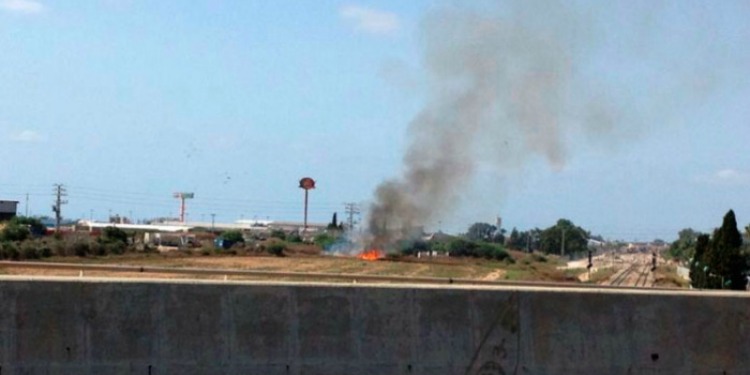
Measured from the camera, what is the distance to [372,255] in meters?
75.8

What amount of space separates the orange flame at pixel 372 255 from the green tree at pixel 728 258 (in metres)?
19.1

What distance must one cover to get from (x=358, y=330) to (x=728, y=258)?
5081 cm

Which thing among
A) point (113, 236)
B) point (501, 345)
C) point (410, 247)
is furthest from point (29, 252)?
point (501, 345)

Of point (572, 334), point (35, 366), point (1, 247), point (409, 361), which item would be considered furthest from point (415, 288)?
point (1, 247)

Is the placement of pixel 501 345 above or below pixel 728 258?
below

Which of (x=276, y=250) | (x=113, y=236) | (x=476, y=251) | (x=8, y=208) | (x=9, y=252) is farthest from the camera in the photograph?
(x=8, y=208)

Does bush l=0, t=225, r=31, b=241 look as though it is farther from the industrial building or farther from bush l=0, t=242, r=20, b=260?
the industrial building

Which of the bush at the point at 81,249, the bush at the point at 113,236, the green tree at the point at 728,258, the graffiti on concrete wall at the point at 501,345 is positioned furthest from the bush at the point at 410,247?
the graffiti on concrete wall at the point at 501,345

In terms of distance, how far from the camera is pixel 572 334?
58.8 feet

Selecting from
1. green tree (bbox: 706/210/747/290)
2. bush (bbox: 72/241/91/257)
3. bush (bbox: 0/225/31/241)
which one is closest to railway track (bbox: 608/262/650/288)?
green tree (bbox: 706/210/747/290)

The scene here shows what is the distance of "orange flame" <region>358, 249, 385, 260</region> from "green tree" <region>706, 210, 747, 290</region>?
19.1m

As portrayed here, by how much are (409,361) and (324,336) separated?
1239 millimetres

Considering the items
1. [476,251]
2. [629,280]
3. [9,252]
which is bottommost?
[629,280]

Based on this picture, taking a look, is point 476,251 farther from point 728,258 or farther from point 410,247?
point 728,258
